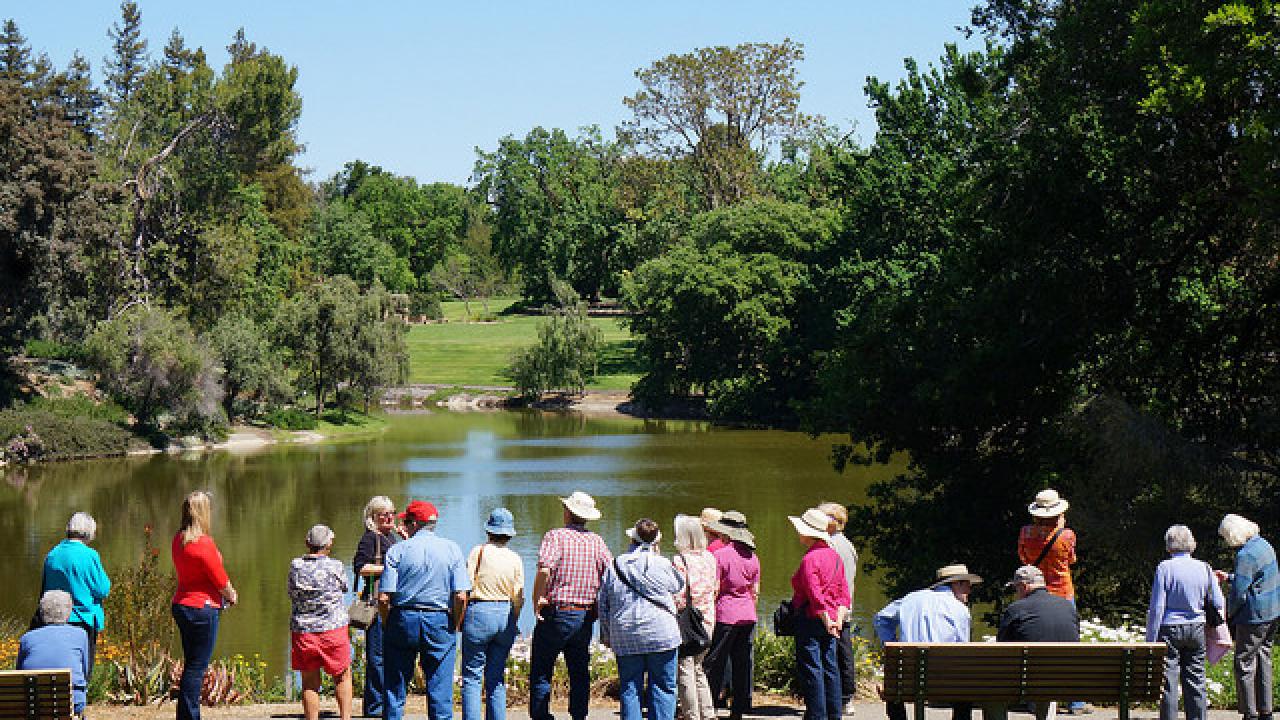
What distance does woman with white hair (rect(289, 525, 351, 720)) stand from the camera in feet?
30.3

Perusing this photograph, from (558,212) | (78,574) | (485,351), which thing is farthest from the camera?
(558,212)

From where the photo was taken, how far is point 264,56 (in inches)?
2746

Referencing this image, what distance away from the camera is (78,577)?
29.9 ft

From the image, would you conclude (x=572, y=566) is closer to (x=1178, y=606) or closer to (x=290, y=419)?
(x=1178, y=606)

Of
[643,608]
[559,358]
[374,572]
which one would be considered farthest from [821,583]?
[559,358]

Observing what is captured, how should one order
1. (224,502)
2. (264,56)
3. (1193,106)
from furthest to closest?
1. (264,56)
2. (224,502)
3. (1193,106)

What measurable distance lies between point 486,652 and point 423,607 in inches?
25.1

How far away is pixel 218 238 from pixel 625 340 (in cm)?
3054

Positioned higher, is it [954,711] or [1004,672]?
[1004,672]

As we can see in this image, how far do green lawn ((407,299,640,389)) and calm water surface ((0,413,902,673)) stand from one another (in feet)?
54.6

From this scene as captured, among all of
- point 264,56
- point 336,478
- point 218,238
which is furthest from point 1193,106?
point 264,56

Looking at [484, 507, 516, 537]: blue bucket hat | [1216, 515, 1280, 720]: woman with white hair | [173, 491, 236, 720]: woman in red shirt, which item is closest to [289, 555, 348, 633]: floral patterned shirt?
[173, 491, 236, 720]: woman in red shirt

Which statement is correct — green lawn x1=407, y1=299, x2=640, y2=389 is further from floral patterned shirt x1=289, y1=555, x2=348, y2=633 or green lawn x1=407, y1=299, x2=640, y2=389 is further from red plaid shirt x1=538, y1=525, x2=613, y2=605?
red plaid shirt x1=538, y1=525, x2=613, y2=605

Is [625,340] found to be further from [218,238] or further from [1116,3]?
[1116,3]
